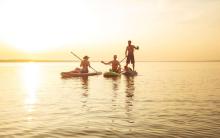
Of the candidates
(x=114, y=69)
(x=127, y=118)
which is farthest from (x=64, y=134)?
(x=114, y=69)

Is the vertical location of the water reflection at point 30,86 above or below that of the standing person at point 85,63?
below

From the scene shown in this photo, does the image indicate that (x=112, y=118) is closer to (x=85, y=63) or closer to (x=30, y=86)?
(x=30, y=86)

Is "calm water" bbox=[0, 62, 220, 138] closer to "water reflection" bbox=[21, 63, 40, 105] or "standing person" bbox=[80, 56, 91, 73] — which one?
"water reflection" bbox=[21, 63, 40, 105]

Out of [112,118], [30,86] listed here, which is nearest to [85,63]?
[30,86]

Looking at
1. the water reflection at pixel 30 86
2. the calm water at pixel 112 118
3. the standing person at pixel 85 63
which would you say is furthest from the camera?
the standing person at pixel 85 63

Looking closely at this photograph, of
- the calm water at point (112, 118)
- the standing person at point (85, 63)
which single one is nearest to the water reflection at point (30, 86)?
the calm water at point (112, 118)

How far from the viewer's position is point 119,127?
31.3 feet

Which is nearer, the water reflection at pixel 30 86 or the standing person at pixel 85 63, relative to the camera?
the water reflection at pixel 30 86

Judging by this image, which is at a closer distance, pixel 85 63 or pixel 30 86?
pixel 30 86

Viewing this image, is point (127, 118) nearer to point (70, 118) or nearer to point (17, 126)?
point (70, 118)

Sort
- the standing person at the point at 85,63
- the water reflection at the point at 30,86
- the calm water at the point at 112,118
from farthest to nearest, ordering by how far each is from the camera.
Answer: the standing person at the point at 85,63 → the water reflection at the point at 30,86 → the calm water at the point at 112,118

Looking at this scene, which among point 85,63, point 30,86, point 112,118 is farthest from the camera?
point 85,63

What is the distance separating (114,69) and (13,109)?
20.9 m

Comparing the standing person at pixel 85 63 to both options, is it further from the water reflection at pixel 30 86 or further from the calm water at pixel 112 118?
the calm water at pixel 112 118
